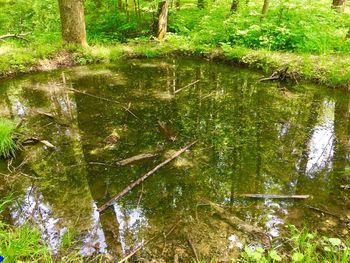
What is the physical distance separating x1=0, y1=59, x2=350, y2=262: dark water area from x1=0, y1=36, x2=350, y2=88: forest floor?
1.86 feet

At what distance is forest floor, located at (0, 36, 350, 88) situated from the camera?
8.26 meters

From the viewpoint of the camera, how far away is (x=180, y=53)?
10672mm

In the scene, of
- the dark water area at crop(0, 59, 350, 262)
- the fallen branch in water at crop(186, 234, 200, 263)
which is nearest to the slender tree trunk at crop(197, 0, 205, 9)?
the dark water area at crop(0, 59, 350, 262)

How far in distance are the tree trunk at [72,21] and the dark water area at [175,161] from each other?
221 cm

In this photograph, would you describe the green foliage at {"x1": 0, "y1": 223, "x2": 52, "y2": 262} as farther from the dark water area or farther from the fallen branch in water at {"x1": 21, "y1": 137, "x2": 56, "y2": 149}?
the fallen branch in water at {"x1": 21, "y1": 137, "x2": 56, "y2": 149}

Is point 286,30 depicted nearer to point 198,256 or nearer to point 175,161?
point 175,161

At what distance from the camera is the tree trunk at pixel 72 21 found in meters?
9.41

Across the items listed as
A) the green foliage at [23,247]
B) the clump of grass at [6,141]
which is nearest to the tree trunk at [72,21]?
the clump of grass at [6,141]

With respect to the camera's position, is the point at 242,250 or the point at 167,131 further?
the point at 167,131

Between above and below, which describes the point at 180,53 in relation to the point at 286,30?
below

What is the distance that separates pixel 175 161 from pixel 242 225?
1555mm

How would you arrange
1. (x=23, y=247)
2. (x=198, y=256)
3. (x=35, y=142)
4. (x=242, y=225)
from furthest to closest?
(x=35, y=142) → (x=242, y=225) → (x=198, y=256) → (x=23, y=247)

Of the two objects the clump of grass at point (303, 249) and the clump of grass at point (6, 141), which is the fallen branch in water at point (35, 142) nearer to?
the clump of grass at point (6, 141)

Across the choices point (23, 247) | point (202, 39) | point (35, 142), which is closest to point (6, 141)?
point (35, 142)
